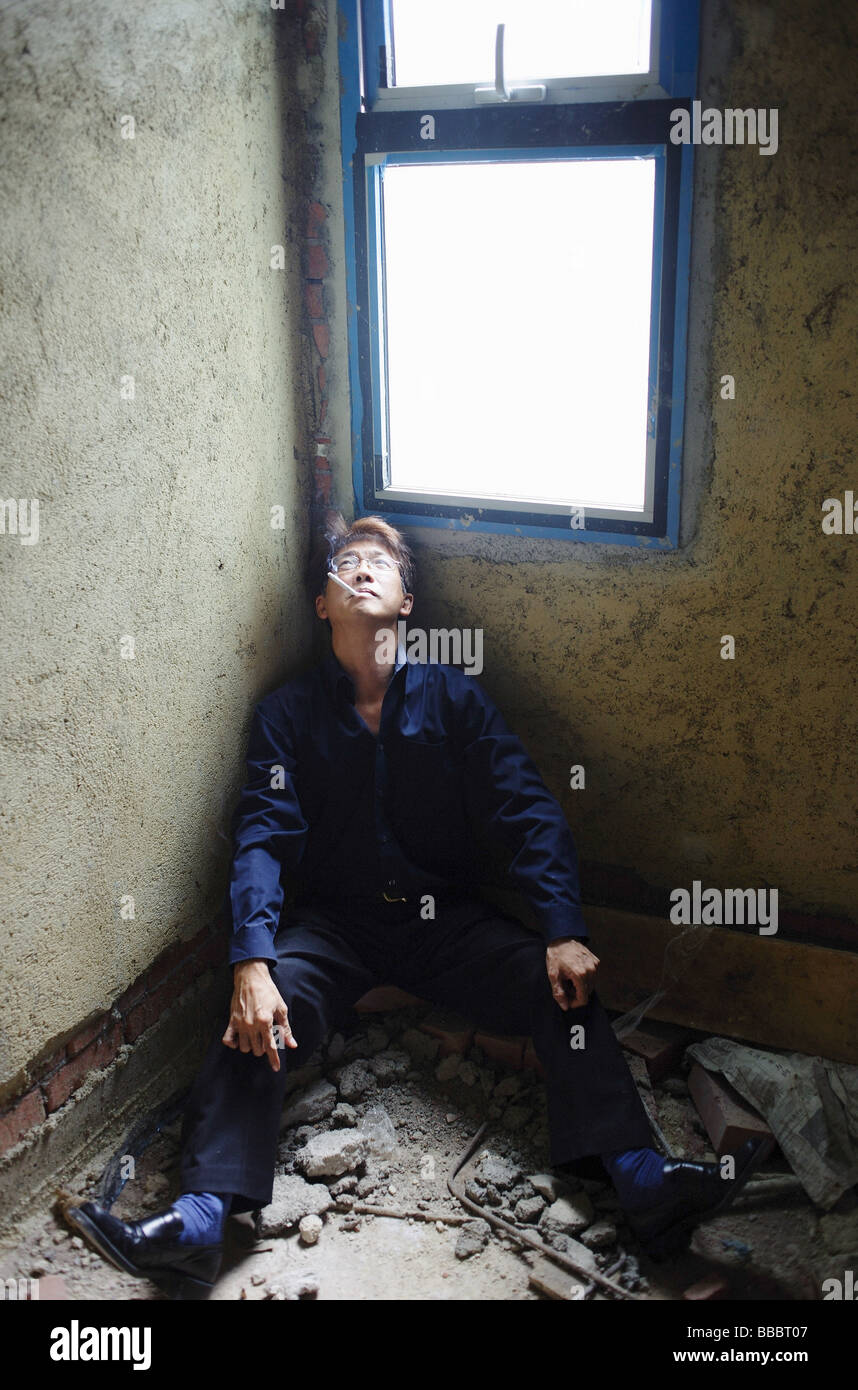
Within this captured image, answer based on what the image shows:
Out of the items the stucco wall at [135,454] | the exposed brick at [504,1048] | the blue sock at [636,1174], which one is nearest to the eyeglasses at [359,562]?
the stucco wall at [135,454]

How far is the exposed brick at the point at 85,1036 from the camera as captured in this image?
6.77ft

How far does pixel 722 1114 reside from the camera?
7.42ft

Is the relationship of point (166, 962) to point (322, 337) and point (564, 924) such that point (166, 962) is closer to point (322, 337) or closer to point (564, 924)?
point (564, 924)

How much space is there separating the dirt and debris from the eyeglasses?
1130mm

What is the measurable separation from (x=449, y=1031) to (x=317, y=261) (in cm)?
185

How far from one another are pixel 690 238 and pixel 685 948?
5.26ft

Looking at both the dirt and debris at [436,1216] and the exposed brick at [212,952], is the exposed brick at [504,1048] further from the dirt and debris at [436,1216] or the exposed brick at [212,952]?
the exposed brick at [212,952]

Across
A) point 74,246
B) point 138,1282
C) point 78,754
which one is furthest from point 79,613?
point 138,1282

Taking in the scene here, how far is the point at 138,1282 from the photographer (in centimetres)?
194

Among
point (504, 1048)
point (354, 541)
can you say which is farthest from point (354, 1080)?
point (354, 541)

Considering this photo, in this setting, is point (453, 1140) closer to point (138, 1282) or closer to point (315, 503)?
point (138, 1282)

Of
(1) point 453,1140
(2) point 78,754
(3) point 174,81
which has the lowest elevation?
(1) point 453,1140

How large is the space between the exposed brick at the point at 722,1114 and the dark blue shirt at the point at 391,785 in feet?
1.86

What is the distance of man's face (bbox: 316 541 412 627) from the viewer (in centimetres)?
243
